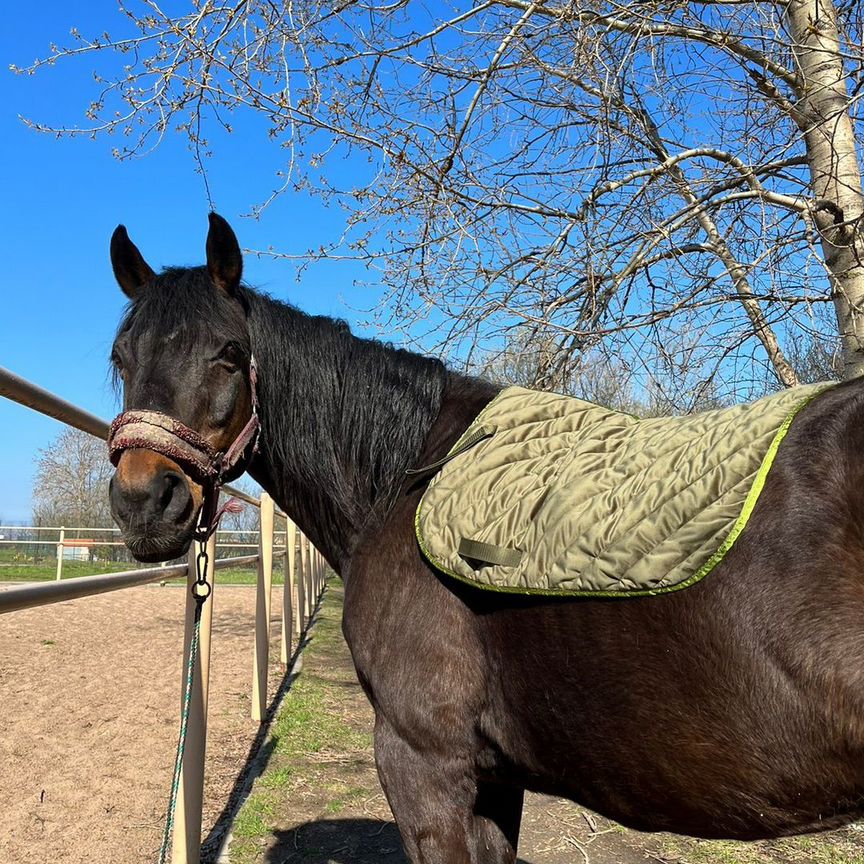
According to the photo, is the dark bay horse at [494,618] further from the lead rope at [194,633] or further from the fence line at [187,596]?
the lead rope at [194,633]

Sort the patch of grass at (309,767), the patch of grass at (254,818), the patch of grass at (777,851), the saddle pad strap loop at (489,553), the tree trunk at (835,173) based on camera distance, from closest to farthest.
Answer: the saddle pad strap loop at (489,553)
the patch of grass at (777,851)
the patch of grass at (254,818)
the patch of grass at (309,767)
the tree trunk at (835,173)

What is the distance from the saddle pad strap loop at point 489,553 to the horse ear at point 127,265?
152cm

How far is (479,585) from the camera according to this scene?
1.69 metres

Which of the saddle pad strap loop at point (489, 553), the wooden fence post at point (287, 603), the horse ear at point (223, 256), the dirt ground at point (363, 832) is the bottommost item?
the dirt ground at point (363, 832)

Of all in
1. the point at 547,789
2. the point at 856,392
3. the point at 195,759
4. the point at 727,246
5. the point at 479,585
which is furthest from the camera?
the point at 727,246

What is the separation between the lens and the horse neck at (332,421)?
229 centimetres

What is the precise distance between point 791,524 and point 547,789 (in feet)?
3.24

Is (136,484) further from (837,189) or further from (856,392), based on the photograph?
(837,189)

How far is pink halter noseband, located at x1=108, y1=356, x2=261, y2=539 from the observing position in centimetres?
194

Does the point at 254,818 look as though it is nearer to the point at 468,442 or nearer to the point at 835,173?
the point at 468,442

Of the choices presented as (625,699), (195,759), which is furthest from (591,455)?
(195,759)

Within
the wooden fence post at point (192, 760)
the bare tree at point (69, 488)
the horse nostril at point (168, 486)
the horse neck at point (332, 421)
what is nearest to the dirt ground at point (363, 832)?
the wooden fence post at point (192, 760)

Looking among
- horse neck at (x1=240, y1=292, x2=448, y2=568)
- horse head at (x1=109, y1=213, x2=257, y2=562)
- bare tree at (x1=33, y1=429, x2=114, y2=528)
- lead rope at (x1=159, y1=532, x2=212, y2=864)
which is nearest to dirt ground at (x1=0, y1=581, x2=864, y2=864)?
lead rope at (x1=159, y1=532, x2=212, y2=864)

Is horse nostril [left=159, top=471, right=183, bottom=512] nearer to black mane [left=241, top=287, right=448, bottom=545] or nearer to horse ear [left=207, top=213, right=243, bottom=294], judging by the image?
black mane [left=241, top=287, right=448, bottom=545]
